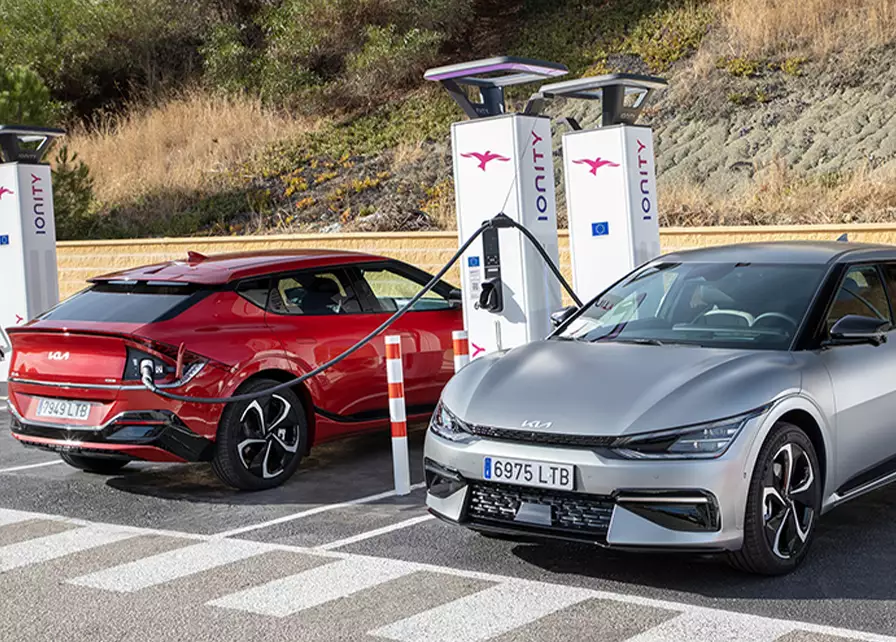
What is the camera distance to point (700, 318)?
23.2 ft

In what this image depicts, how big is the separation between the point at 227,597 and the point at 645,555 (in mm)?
2109

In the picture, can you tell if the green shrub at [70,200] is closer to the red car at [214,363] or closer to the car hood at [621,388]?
the red car at [214,363]

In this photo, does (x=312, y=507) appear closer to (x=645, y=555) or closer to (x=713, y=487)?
(x=645, y=555)

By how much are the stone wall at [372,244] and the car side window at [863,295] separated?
6.92m

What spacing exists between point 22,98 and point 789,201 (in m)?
14.6

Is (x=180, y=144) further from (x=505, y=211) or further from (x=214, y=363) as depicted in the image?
(x=214, y=363)

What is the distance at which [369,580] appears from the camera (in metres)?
6.20

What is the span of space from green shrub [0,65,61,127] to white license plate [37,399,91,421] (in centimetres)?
1663

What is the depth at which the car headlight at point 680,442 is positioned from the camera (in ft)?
18.7

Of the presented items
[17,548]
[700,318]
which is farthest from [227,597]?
[700,318]

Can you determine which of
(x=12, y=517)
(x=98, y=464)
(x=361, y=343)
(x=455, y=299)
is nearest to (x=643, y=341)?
(x=361, y=343)

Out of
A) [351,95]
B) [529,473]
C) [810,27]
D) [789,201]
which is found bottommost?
[529,473]

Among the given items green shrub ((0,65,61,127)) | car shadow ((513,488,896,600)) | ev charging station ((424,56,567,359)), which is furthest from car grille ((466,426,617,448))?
green shrub ((0,65,61,127))

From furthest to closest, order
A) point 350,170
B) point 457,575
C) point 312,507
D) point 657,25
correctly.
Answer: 1. point 657,25
2. point 350,170
3. point 312,507
4. point 457,575
